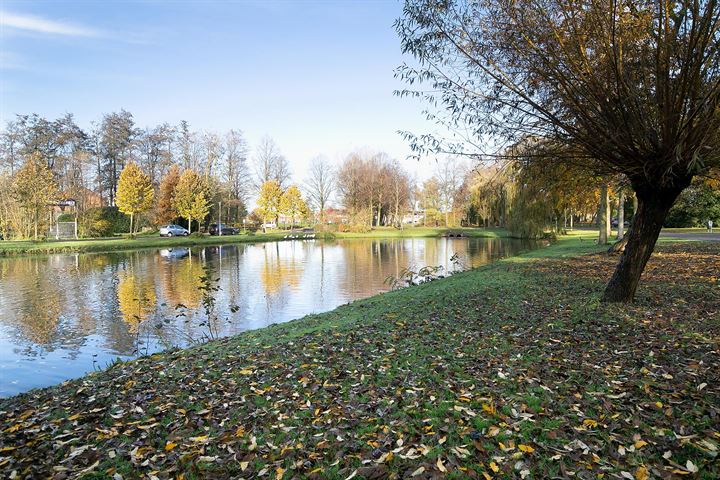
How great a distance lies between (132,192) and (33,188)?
7.85 m

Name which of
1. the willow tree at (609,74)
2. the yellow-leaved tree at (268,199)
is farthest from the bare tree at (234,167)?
the willow tree at (609,74)

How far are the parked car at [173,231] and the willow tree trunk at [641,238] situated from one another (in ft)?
141

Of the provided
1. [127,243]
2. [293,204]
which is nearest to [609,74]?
[127,243]

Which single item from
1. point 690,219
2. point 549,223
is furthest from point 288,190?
point 690,219

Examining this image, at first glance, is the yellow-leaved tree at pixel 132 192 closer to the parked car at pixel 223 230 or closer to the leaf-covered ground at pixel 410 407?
the parked car at pixel 223 230

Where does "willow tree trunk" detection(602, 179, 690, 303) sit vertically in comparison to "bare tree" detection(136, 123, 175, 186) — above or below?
below

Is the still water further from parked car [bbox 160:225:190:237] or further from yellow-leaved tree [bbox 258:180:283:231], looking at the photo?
yellow-leaved tree [bbox 258:180:283:231]

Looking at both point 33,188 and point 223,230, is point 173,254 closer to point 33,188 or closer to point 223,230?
point 33,188

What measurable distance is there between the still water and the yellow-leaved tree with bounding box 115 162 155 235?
1418 cm

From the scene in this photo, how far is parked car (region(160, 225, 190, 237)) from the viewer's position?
145 ft

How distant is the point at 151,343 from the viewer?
9320 mm

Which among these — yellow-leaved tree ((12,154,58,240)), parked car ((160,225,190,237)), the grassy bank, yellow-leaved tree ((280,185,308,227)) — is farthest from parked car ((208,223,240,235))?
yellow-leaved tree ((12,154,58,240))

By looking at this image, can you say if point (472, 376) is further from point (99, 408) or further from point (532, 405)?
point (99, 408)

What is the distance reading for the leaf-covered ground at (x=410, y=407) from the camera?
327 cm
